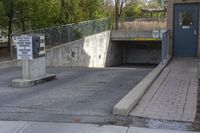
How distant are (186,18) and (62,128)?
1380 cm

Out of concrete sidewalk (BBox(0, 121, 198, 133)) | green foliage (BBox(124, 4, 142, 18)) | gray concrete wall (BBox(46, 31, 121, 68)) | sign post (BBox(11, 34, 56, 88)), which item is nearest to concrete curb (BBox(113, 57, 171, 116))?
concrete sidewalk (BBox(0, 121, 198, 133))

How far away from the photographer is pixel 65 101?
28.4ft

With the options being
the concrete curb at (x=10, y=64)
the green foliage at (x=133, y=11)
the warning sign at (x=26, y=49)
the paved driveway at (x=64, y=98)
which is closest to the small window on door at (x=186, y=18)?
the paved driveway at (x=64, y=98)

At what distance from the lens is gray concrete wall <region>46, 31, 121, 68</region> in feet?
70.0

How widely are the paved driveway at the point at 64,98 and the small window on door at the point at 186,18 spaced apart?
23.7 feet

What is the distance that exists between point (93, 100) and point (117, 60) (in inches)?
951

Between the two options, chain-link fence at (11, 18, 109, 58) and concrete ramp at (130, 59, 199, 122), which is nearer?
concrete ramp at (130, 59, 199, 122)

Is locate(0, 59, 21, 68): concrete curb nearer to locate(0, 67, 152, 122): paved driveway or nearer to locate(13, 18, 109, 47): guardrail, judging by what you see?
locate(13, 18, 109, 47): guardrail

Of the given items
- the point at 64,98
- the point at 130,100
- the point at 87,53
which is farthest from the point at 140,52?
the point at 130,100

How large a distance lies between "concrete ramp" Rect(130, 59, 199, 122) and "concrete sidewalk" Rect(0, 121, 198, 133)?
81 cm

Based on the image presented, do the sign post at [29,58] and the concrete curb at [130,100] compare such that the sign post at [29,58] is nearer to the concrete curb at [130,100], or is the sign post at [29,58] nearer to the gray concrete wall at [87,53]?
the concrete curb at [130,100]

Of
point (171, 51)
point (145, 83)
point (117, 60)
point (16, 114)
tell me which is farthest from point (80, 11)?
point (16, 114)

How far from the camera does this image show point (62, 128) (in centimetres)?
655

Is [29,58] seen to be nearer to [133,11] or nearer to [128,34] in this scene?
[128,34]
